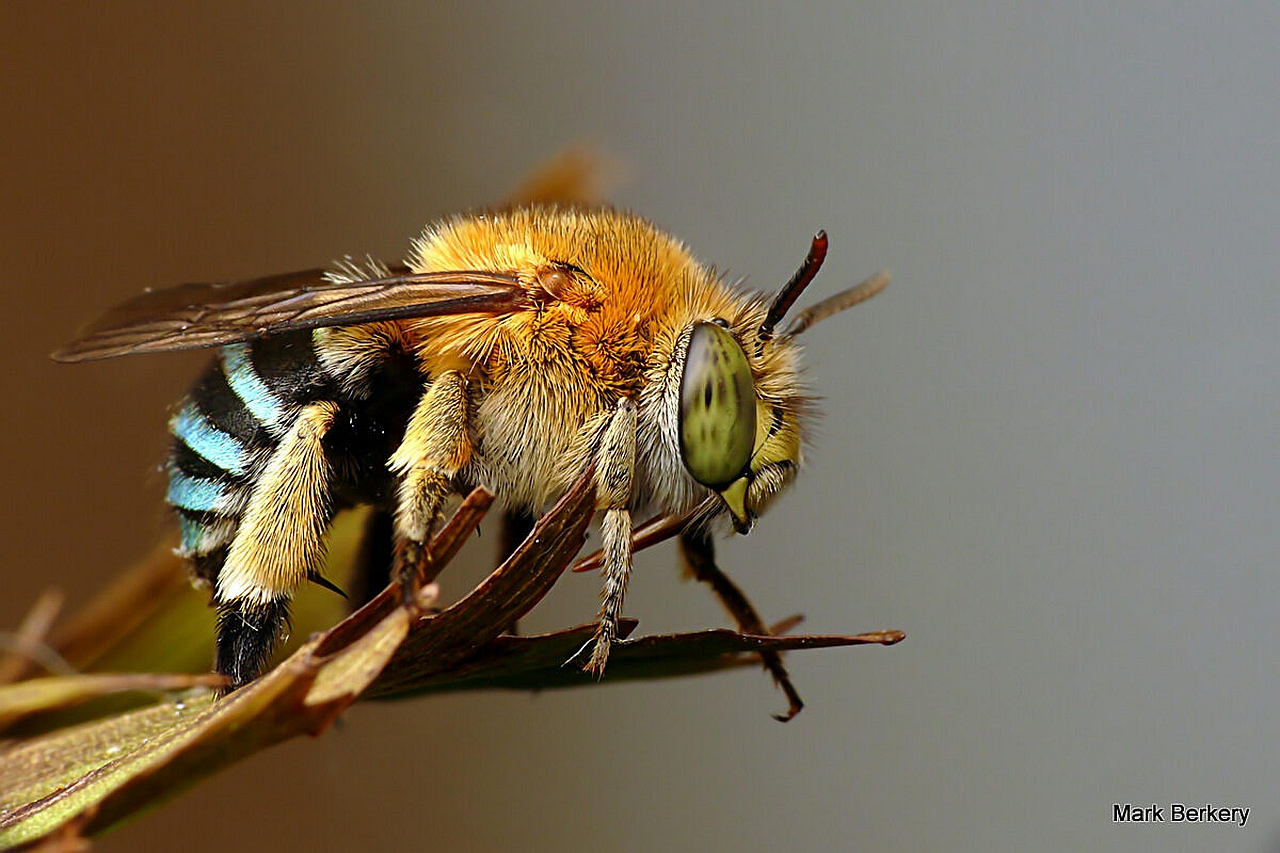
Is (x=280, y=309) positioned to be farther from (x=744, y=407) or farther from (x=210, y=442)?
(x=744, y=407)

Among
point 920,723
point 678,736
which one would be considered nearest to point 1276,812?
point 920,723

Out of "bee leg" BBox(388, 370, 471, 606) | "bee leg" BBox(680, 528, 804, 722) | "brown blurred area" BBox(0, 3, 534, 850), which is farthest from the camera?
"brown blurred area" BBox(0, 3, 534, 850)

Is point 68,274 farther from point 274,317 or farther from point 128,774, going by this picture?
point 128,774

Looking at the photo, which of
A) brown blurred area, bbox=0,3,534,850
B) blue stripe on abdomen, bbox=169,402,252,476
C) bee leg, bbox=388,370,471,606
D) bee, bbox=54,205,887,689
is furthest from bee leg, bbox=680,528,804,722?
brown blurred area, bbox=0,3,534,850

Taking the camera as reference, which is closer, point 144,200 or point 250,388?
point 250,388

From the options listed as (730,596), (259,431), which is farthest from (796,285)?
(259,431)

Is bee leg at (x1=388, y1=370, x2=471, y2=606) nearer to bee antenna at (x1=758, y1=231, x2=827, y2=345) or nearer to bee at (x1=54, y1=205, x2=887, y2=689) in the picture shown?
bee at (x1=54, y1=205, x2=887, y2=689)

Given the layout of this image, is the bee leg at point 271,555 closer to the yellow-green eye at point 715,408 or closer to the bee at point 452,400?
the bee at point 452,400
